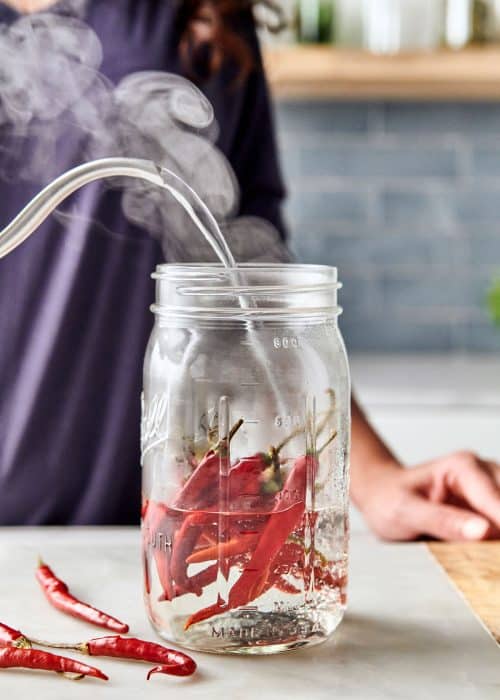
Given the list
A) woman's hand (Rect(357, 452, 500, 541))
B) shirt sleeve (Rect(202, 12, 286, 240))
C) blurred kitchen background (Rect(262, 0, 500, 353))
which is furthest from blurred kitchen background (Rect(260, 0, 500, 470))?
woman's hand (Rect(357, 452, 500, 541))

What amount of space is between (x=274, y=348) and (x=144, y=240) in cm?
56

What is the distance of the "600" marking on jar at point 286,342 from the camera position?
2.22 ft

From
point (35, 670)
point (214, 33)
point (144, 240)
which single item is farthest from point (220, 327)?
point (214, 33)

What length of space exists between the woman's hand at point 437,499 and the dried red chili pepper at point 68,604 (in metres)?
0.34

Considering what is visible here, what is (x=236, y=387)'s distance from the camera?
0.67 m

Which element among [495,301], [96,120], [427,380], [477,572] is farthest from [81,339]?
[495,301]

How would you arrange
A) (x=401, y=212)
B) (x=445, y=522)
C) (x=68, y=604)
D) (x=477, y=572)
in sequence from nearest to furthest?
1. (x=68, y=604)
2. (x=477, y=572)
3. (x=445, y=522)
4. (x=401, y=212)

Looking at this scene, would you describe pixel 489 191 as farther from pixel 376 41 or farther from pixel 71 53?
pixel 71 53

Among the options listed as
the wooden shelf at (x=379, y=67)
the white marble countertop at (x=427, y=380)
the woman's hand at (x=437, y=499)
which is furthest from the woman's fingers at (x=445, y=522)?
the wooden shelf at (x=379, y=67)

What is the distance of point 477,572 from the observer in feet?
2.75

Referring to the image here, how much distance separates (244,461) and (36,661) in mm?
167

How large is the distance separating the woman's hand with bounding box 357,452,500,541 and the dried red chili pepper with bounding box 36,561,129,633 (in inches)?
13.4

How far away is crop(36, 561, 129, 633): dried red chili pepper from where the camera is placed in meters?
0.70

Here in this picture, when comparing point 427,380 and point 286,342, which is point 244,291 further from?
point 427,380
